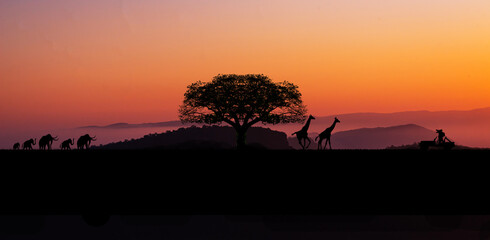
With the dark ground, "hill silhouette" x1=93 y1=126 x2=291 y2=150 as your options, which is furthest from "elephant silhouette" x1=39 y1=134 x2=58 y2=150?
"hill silhouette" x1=93 y1=126 x2=291 y2=150

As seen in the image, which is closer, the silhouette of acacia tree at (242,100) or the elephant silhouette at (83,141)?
the elephant silhouette at (83,141)

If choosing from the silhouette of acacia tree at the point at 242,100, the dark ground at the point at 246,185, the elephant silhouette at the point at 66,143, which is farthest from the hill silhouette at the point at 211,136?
the dark ground at the point at 246,185

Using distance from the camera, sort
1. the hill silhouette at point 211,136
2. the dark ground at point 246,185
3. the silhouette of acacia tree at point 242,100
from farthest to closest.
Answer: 1. the hill silhouette at point 211,136
2. the silhouette of acacia tree at point 242,100
3. the dark ground at point 246,185

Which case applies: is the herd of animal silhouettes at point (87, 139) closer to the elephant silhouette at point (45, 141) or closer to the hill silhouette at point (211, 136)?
the elephant silhouette at point (45, 141)

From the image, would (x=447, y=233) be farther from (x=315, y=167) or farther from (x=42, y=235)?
(x=42, y=235)

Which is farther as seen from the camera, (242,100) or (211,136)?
(211,136)

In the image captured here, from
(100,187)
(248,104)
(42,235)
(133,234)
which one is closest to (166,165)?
(100,187)

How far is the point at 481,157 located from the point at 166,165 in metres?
8.82

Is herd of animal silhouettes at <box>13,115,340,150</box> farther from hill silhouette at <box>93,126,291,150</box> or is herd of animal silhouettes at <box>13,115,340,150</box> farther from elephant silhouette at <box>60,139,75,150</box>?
hill silhouette at <box>93,126,291,150</box>

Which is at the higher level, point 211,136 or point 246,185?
point 211,136

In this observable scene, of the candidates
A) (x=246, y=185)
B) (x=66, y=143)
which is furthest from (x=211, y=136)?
(x=246, y=185)

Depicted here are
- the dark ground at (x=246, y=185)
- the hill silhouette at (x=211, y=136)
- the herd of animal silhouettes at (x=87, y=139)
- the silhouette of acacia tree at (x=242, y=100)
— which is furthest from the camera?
the hill silhouette at (x=211, y=136)

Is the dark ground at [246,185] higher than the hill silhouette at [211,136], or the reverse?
the hill silhouette at [211,136]

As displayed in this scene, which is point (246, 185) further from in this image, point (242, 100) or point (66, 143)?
point (242, 100)
